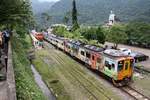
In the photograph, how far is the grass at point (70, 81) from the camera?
2639cm

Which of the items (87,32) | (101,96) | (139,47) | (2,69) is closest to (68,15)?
(87,32)

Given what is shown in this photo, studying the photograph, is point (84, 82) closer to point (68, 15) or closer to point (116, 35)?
point (116, 35)

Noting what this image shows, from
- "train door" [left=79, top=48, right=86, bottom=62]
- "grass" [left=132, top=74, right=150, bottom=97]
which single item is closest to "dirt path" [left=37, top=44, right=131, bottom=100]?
"train door" [left=79, top=48, right=86, bottom=62]

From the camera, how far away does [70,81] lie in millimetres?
31828

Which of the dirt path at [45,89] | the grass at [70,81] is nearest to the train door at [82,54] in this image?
the grass at [70,81]

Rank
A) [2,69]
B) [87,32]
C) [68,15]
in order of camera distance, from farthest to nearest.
Answer: 1. [68,15]
2. [87,32]
3. [2,69]

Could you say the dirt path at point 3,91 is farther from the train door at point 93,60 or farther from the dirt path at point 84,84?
the train door at point 93,60

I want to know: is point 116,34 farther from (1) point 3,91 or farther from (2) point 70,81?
(1) point 3,91

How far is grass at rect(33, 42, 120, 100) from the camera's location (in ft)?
86.6

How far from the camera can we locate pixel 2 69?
15539 millimetres

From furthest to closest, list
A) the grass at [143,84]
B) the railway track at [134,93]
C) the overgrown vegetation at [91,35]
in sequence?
the overgrown vegetation at [91,35] < the grass at [143,84] < the railway track at [134,93]

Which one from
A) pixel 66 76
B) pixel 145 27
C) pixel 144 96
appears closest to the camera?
pixel 144 96

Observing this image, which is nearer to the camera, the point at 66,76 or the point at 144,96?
the point at 144,96

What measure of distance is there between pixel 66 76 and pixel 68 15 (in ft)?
323
